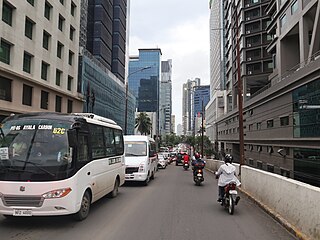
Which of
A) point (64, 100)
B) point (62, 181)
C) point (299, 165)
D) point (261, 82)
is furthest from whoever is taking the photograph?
point (261, 82)

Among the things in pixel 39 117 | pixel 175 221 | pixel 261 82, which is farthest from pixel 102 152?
pixel 261 82

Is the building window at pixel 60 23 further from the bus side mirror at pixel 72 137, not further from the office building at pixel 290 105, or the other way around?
the bus side mirror at pixel 72 137

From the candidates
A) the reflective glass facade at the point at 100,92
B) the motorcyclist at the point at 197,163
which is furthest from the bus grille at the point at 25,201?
the reflective glass facade at the point at 100,92

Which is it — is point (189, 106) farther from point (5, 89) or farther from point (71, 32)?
point (5, 89)

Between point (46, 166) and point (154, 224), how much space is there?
2.74 metres

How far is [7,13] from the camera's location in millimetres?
23688

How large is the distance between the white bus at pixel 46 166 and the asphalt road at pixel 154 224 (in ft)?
1.30

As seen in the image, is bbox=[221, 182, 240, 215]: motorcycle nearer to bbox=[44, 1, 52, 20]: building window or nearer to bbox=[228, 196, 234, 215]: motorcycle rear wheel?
bbox=[228, 196, 234, 215]: motorcycle rear wheel

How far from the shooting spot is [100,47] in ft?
217

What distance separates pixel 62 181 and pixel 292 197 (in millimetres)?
5101

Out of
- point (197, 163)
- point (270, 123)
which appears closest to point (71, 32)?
point (270, 123)

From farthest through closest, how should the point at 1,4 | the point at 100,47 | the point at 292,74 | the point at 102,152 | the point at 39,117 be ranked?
the point at 100,47, the point at 292,74, the point at 1,4, the point at 102,152, the point at 39,117

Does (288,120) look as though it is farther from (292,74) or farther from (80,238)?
(80,238)

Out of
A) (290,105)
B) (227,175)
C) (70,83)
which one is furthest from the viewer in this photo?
(70,83)
